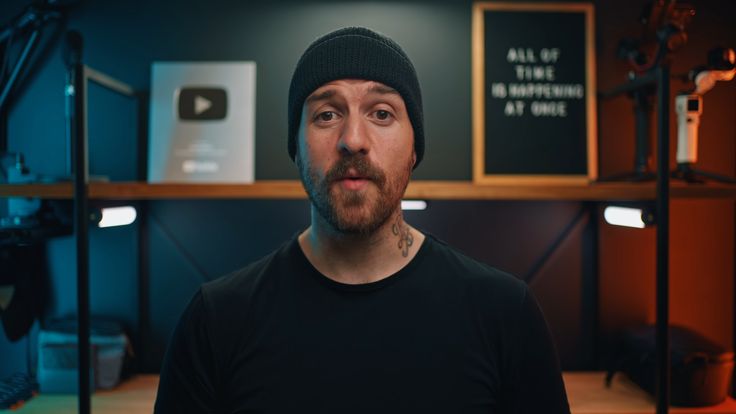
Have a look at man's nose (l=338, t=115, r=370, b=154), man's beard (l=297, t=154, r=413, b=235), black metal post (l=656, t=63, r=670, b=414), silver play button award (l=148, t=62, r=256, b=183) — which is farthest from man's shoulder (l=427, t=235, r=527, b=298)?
silver play button award (l=148, t=62, r=256, b=183)

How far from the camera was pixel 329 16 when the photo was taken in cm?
188

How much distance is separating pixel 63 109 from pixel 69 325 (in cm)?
81

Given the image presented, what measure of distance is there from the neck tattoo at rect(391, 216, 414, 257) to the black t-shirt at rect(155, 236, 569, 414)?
3cm

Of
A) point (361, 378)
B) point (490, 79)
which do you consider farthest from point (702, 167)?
point (361, 378)

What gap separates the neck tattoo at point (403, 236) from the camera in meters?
1.05

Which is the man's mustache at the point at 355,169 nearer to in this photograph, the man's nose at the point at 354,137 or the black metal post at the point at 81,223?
the man's nose at the point at 354,137

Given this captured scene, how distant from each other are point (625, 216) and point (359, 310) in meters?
1.06

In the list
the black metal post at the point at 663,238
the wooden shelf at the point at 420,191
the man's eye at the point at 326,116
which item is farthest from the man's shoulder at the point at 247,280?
the black metal post at the point at 663,238

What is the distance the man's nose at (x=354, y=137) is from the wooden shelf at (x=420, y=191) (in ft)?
1.96

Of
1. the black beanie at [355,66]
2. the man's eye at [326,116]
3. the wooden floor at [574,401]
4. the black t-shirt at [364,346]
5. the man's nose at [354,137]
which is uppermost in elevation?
the black beanie at [355,66]

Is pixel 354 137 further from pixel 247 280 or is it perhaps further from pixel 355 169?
pixel 247 280

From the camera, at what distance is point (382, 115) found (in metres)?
1.02

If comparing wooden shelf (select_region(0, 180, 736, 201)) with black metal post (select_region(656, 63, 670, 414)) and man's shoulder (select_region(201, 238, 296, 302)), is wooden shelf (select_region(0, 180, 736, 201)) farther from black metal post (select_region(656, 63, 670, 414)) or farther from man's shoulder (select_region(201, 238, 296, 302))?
man's shoulder (select_region(201, 238, 296, 302))

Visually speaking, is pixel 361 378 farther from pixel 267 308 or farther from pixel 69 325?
pixel 69 325
